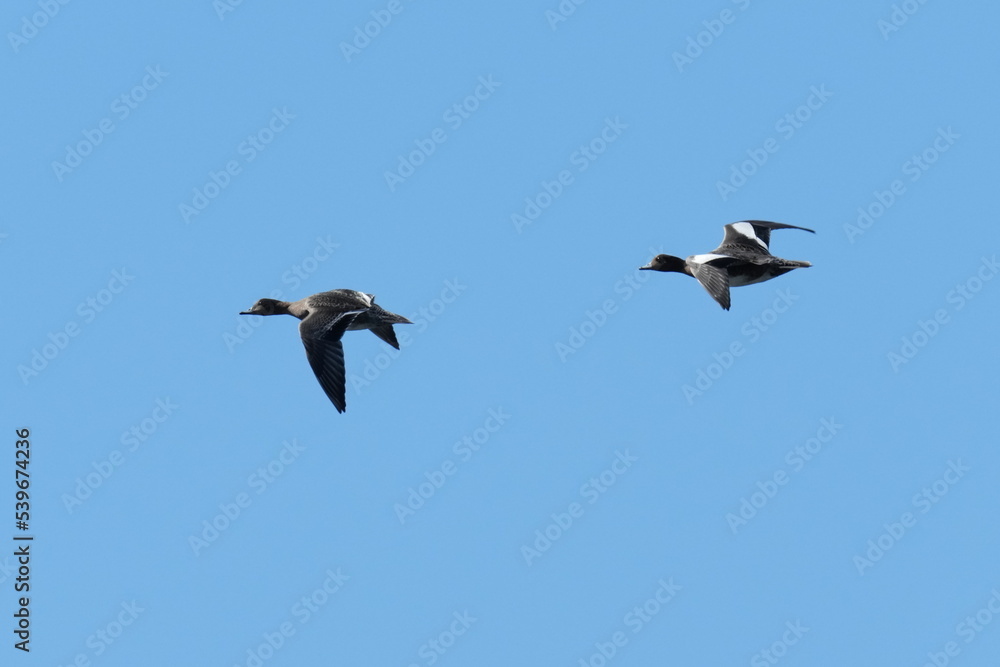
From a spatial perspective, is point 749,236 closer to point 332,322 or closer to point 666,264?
point 666,264

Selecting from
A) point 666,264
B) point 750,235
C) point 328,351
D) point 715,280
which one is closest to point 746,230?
point 750,235

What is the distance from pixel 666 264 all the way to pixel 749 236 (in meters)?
2.06

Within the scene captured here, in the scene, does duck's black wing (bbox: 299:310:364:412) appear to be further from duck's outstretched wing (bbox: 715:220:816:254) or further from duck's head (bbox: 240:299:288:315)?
duck's outstretched wing (bbox: 715:220:816:254)

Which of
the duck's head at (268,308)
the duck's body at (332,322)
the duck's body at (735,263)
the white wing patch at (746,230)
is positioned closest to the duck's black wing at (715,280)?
the duck's body at (735,263)

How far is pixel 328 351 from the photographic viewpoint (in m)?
28.0

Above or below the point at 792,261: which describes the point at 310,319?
below

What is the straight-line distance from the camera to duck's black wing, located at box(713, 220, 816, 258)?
31.7 meters

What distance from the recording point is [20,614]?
27812 mm

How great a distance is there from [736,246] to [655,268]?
1695 mm

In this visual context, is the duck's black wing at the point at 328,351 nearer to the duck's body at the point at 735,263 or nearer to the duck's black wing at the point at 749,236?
the duck's body at the point at 735,263

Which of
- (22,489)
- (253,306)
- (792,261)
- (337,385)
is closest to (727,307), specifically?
(792,261)

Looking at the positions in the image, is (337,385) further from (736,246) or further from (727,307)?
(736,246)

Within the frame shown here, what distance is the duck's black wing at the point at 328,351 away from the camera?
2741 cm

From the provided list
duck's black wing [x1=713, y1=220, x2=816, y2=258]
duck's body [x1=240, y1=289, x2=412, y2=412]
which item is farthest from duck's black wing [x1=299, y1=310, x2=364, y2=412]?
duck's black wing [x1=713, y1=220, x2=816, y2=258]
